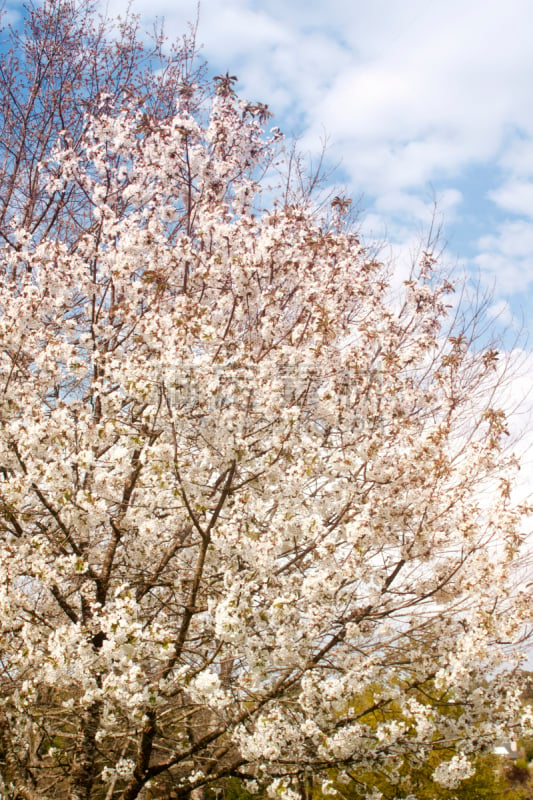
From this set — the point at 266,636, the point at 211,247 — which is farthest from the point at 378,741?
the point at 211,247

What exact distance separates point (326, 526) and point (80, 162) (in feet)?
19.3

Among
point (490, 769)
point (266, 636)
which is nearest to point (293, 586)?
point (266, 636)

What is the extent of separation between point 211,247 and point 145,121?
6.28 feet

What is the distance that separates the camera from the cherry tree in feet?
14.7

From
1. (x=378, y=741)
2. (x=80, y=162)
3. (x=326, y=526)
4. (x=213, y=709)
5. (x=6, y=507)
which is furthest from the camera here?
(x=80, y=162)

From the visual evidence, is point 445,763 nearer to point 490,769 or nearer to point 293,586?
point 293,586

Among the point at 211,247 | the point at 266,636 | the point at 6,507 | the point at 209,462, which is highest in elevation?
the point at 211,247

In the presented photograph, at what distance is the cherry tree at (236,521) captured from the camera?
4480 millimetres

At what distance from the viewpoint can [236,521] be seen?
4.41 m

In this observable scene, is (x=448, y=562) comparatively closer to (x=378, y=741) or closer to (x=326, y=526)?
(x=326, y=526)

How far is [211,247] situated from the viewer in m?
6.79

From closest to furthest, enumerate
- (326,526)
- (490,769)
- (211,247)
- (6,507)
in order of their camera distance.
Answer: (6,507) < (326,526) < (211,247) < (490,769)

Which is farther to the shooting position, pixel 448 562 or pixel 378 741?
pixel 448 562

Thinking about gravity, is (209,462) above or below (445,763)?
above
